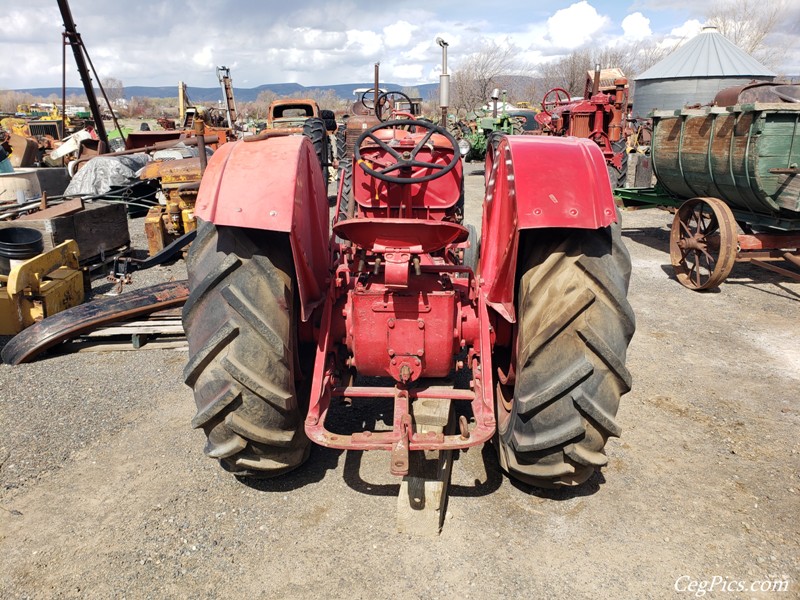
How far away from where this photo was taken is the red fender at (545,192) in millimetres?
2154

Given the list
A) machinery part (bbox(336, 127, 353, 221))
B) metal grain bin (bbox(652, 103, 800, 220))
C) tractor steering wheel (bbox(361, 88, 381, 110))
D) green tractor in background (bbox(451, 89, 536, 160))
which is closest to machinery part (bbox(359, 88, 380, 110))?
tractor steering wheel (bbox(361, 88, 381, 110))

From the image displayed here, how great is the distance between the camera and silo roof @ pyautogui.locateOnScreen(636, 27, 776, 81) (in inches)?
1095

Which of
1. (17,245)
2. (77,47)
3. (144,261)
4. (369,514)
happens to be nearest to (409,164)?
(369,514)

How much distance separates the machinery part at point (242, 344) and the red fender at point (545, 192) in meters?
0.94

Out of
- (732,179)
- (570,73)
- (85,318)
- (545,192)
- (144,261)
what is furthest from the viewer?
(570,73)

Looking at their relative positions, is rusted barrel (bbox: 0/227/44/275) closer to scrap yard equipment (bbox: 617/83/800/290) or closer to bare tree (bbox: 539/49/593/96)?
scrap yard equipment (bbox: 617/83/800/290)

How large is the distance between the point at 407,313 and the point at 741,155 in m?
4.78

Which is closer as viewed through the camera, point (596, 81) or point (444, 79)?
point (444, 79)

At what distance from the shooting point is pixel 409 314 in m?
2.54

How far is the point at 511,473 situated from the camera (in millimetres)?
2600

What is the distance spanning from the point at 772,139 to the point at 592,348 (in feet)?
15.1

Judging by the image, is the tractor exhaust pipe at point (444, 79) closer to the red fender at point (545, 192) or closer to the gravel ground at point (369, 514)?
the red fender at point (545, 192)

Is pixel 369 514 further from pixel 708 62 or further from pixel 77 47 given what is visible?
pixel 708 62

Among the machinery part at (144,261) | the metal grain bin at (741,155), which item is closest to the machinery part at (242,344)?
the machinery part at (144,261)
